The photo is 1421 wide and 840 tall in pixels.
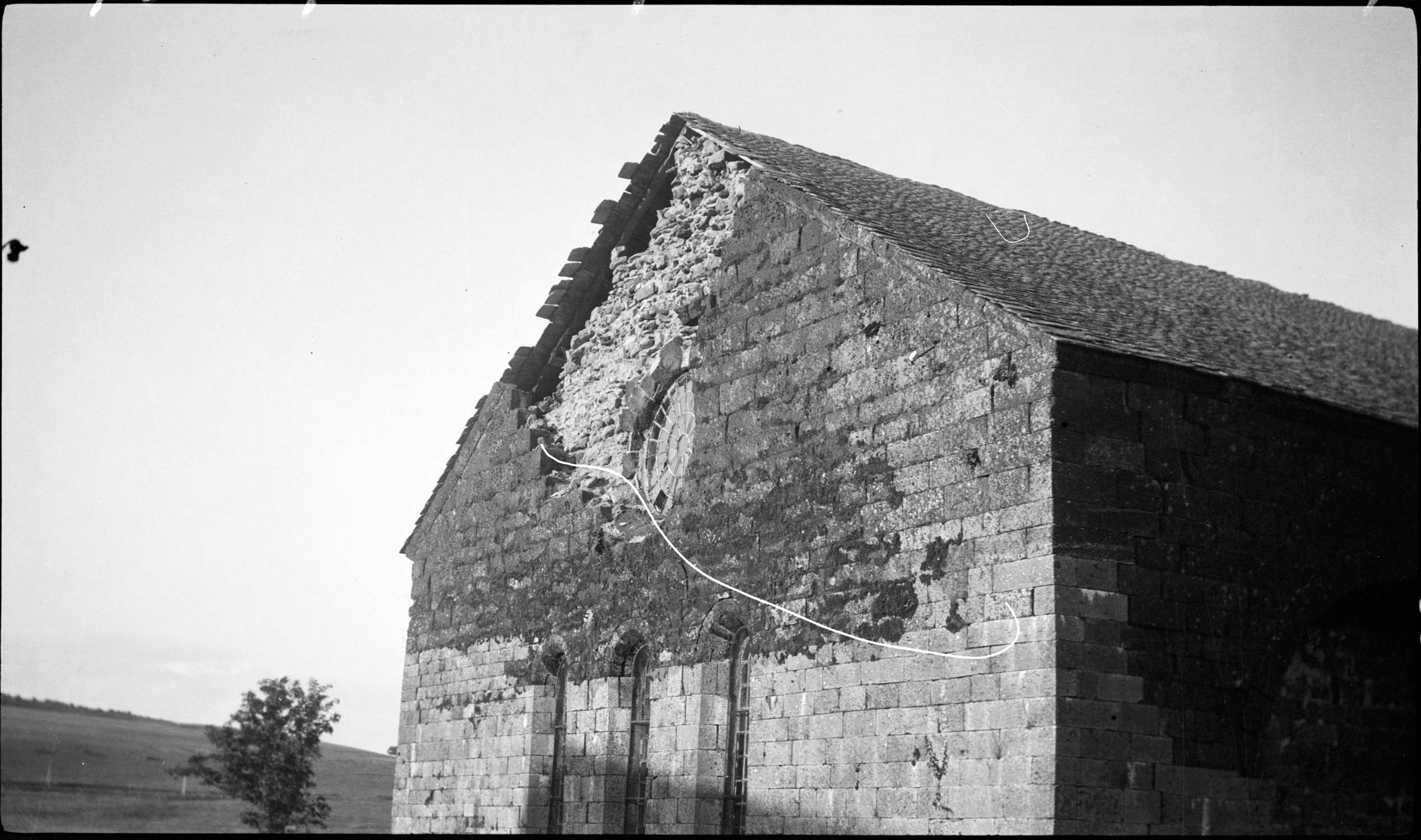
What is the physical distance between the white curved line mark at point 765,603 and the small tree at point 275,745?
19.0 metres

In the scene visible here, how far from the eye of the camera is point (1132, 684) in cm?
882

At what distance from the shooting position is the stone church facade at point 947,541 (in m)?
8.96

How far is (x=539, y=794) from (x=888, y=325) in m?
6.67

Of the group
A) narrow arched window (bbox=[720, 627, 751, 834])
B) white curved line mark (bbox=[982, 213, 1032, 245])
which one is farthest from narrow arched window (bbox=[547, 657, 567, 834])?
white curved line mark (bbox=[982, 213, 1032, 245])

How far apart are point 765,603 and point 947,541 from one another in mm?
2105

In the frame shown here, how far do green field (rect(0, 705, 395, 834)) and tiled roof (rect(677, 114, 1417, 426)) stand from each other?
971 inches

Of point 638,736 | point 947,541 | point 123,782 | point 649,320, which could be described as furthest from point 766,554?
point 123,782

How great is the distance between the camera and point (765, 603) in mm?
11266

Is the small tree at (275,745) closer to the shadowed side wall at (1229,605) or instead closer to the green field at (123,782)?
the green field at (123,782)

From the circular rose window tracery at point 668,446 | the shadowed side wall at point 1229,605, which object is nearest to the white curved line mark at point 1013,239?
the circular rose window tracery at point 668,446

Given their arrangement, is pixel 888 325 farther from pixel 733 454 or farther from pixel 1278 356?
pixel 1278 356

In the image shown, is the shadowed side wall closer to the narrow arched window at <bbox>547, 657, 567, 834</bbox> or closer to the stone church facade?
the stone church facade

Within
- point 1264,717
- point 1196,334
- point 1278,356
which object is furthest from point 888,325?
point 1264,717

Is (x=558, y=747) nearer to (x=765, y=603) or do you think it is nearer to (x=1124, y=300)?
(x=765, y=603)
